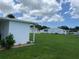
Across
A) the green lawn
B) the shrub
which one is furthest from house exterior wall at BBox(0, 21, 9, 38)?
the green lawn

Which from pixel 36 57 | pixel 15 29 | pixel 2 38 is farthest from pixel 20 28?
pixel 36 57

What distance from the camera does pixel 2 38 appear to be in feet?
63.9

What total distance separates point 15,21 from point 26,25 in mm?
2920

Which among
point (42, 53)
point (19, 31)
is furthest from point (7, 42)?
point (42, 53)

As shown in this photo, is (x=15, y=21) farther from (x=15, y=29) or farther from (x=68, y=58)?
(x=68, y=58)

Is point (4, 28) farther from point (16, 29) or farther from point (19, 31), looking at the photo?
point (19, 31)

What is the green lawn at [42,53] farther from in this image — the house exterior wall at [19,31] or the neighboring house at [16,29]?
the neighboring house at [16,29]

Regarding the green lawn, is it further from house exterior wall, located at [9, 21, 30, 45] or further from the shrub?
house exterior wall, located at [9, 21, 30, 45]

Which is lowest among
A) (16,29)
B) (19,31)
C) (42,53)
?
(42,53)

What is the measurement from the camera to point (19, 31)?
2130 centimetres

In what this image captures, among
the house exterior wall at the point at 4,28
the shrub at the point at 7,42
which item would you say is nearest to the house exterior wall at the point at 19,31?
the house exterior wall at the point at 4,28

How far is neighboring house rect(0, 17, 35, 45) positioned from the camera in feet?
63.4

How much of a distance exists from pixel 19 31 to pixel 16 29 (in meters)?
0.75

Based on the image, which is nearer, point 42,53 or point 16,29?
point 42,53
